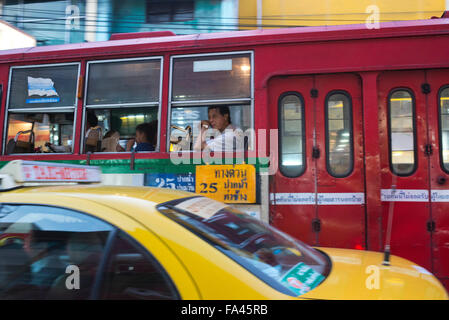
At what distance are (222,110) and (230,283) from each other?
2.97 m

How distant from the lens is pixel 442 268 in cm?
357

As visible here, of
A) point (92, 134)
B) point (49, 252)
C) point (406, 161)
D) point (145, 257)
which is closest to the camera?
point (145, 257)

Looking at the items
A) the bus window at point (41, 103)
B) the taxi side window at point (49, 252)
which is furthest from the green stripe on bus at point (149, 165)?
the taxi side window at point (49, 252)

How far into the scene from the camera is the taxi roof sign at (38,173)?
74.5 inches

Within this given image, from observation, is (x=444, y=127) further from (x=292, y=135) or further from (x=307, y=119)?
(x=292, y=135)

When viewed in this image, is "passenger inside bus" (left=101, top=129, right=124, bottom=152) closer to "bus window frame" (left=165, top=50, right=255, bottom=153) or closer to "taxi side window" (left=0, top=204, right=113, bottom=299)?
"bus window frame" (left=165, top=50, right=255, bottom=153)

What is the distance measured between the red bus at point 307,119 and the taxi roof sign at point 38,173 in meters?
1.70

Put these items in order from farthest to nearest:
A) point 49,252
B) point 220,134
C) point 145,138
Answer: point 145,138 → point 220,134 → point 49,252

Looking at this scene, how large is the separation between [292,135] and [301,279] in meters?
2.55

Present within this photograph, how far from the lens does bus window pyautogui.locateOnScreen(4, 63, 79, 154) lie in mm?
4355

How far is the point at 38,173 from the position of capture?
6.54 feet

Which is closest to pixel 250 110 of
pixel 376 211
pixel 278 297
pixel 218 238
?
pixel 376 211

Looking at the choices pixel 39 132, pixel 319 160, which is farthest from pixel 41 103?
pixel 319 160

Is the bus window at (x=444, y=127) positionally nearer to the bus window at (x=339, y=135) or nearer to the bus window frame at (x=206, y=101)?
the bus window at (x=339, y=135)
